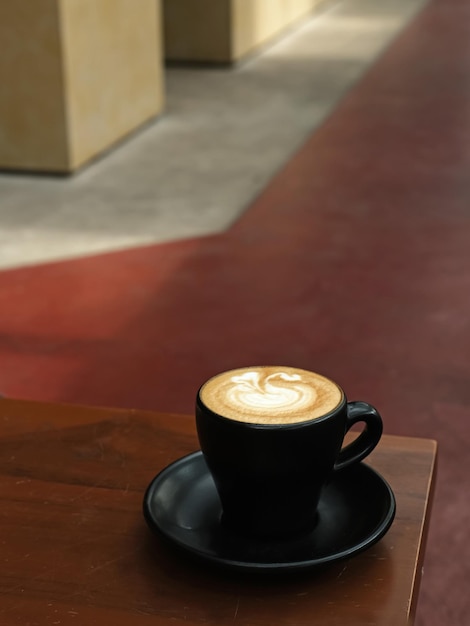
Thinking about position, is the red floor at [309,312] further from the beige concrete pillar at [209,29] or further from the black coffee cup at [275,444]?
the beige concrete pillar at [209,29]

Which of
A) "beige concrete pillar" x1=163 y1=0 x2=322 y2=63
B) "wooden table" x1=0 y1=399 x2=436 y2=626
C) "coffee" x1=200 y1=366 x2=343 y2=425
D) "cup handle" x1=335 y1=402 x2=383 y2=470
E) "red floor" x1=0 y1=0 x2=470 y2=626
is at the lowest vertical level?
"beige concrete pillar" x1=163 y1=0 x2=322 y2=63

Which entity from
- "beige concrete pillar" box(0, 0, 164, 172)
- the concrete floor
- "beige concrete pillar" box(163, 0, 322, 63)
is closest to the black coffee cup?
the concrete floor

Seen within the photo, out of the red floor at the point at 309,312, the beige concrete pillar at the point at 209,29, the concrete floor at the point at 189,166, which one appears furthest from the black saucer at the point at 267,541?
the beige concrete pillar at the point at 209,29

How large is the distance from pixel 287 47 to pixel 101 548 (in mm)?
7080

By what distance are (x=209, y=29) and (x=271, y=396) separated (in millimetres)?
6333

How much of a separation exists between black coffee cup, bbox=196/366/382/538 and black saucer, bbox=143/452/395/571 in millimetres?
16

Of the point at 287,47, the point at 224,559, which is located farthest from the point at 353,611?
the point at 287,47

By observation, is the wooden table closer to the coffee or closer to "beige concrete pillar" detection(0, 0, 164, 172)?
the coffee

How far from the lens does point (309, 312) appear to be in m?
2.97

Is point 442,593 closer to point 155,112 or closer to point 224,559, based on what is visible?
point 224,559

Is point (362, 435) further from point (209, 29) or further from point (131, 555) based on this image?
point (209, 29)

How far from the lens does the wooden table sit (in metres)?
0.79

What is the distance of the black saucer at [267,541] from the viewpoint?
32.8 inches

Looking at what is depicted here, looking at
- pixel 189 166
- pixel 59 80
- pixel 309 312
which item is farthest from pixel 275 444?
pixel 189 166
